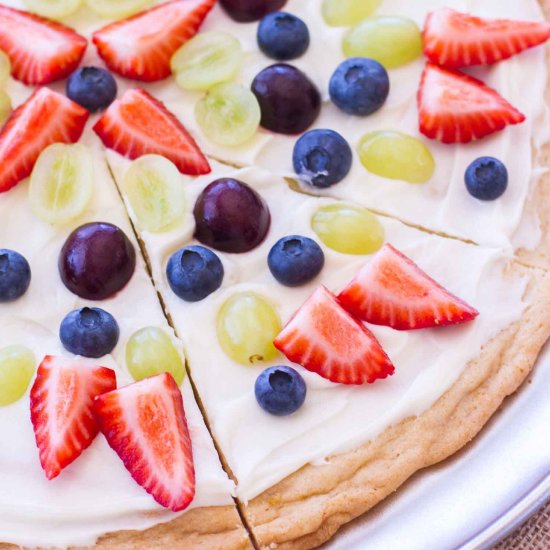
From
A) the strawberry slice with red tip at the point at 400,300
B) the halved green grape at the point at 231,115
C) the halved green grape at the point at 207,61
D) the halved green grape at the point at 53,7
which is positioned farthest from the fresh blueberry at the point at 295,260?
the halved green grape at the point at 53,7

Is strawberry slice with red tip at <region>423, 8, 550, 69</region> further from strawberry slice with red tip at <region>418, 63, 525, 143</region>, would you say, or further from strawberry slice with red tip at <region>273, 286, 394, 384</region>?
strawberry slice with red tip at <region>273, 286, 394, 384</region>

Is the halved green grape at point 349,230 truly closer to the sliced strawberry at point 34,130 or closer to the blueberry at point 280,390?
the blueberry at point 280,390

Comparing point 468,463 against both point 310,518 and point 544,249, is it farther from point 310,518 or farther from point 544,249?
point 544,249

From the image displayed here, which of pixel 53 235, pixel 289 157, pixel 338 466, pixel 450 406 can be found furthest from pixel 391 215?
pixel 53 235

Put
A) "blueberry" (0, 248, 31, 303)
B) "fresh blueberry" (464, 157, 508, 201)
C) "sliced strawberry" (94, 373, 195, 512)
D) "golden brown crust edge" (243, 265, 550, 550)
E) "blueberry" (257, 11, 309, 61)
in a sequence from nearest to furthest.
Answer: "sliced strawberry" (94, 373, 195, 512)
"golden brown crust edge" (243, 265, 550, 550)
"blueberry" (0, 248, 31, 303)
"fresh blueberry" (464, 157, 508, 201)
"blueberry" (257, 11, 309, 61)

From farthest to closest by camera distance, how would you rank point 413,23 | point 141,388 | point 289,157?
point 413,23 < point 289,157 < point 141,388

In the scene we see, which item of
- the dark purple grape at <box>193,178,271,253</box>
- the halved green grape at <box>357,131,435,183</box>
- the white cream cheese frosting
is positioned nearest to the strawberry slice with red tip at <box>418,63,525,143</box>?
the halved green grape at <box>357,131,435,183</box>
